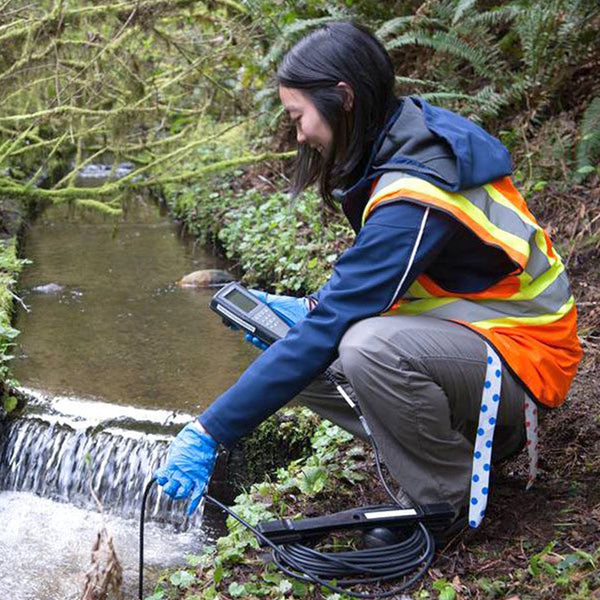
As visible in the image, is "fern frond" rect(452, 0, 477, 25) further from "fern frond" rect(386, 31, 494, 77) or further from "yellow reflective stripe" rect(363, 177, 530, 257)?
"yellow reflective stripe" rect(363, 177, 530, 257)

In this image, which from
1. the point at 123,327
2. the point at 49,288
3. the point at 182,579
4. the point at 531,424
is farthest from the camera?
the point at 49,288

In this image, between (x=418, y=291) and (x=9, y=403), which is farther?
(x=9, y=403)

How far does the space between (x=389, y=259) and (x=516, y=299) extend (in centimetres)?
43

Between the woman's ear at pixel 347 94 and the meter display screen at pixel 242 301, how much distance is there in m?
0.78

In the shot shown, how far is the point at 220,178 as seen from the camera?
8930mm

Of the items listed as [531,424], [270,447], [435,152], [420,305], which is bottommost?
[270,447]

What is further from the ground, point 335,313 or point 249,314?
point 335,313

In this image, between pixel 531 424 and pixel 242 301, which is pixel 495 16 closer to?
pixel 242 301

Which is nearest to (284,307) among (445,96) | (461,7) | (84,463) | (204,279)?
(84,463)

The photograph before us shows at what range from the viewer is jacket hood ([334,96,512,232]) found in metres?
2.24

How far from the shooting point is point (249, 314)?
111 inches

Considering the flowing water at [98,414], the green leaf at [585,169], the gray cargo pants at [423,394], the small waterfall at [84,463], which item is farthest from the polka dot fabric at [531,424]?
the green leaf at [585,169]

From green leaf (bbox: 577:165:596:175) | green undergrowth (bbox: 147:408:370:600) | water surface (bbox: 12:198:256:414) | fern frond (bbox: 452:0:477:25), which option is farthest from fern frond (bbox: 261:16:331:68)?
green undergrowth (bbox: 147:408:370:600)

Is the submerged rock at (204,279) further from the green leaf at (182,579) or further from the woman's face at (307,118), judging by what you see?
the woman's face at (307,118)
